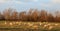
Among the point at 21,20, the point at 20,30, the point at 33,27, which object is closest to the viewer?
the point at 20,30

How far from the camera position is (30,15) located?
6.98 meters

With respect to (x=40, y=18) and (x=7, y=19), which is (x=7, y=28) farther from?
(x=40, y=18)

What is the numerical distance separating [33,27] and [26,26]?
26cm

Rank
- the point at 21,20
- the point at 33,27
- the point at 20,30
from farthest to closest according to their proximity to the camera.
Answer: the point at 21,20 → the point at 33,27 → the point at 20,30

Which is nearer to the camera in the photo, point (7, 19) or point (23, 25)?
point (23, 25)

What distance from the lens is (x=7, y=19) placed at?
22.0 feet

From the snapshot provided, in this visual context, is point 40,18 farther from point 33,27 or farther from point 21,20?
point 33,27

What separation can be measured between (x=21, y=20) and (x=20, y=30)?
136 centimetres

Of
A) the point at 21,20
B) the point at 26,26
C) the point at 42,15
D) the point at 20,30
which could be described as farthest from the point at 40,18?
the point at 20,30

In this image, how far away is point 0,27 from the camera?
18.5 ft

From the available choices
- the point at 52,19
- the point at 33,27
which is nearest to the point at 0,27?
the point at 33,27

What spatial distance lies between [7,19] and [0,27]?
109 cm

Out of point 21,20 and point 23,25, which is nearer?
point 23,25

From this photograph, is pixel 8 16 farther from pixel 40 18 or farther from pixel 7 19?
pixel 40 18
